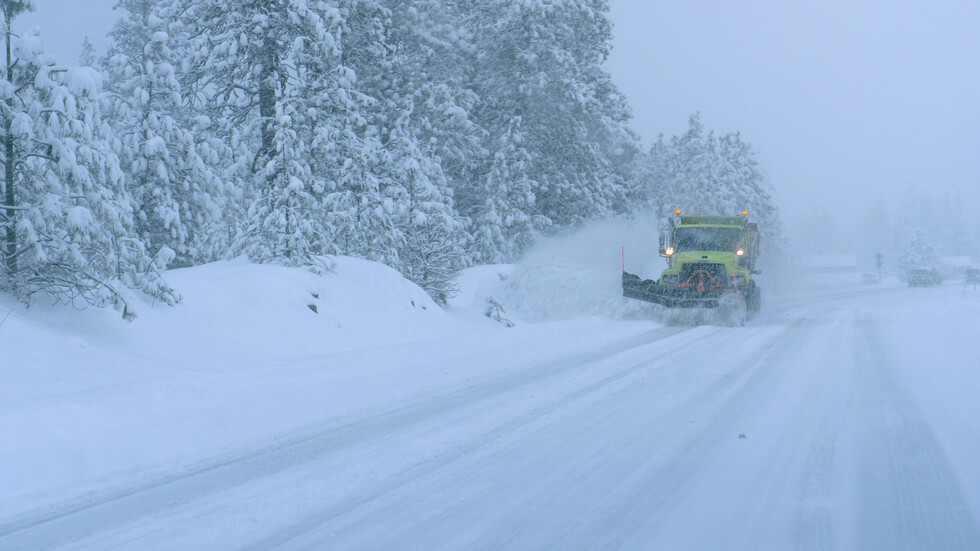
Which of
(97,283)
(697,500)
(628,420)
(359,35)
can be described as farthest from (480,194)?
(697,500)

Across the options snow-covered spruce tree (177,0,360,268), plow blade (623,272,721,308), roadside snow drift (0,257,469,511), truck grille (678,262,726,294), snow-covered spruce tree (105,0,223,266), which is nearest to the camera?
roadside snow drift (0,257,469,511)

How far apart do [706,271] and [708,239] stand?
1841mm

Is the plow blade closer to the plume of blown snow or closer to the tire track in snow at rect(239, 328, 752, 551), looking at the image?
the plume of blown snow

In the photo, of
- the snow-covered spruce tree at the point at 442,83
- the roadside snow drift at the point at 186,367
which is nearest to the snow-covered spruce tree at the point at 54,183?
the roadside snow drift at the point at 186,367

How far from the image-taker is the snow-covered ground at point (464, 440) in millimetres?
4328

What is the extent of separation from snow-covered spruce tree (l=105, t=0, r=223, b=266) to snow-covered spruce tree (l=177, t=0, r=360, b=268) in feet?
3.22

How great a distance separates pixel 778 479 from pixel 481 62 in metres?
32.1

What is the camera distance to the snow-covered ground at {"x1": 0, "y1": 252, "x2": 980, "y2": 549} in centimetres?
433

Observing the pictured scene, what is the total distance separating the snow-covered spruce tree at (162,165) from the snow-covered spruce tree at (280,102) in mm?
983

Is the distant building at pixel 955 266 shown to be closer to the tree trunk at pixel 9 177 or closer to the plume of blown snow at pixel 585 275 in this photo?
the plume of blown snow at pixel 585 275

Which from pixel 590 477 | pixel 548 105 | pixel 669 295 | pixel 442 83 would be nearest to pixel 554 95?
pixel 548 105

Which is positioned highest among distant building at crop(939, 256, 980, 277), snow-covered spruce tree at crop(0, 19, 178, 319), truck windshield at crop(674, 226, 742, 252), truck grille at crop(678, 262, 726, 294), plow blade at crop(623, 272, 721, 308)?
snow-covered spruce tree at crop(0, 19, 178, 319)

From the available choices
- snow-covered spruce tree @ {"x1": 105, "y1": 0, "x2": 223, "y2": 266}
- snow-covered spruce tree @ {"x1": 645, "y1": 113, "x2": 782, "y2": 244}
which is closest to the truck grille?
snow-covered spruce tree @ {"x1": 105, "y1": 0, "x2": 223, "y2": 266}

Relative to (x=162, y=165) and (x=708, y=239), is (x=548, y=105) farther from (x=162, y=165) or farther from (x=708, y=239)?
(x=162, y=165)
